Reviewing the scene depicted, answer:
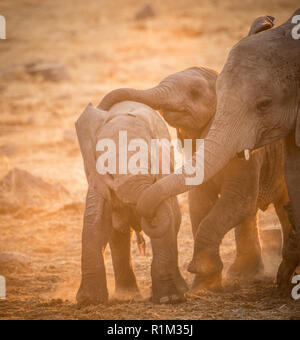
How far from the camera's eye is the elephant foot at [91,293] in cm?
503

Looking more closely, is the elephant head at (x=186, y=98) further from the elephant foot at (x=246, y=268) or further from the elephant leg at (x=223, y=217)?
the elephant foot at (x=246, y=268)

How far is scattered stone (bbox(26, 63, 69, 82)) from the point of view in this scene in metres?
18.1

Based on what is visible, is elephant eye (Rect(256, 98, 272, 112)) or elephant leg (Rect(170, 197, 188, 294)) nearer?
elephant eye (Rect(256, 98, 272, 112))

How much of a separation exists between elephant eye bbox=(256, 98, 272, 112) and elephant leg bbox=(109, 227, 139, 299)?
5.59 ft

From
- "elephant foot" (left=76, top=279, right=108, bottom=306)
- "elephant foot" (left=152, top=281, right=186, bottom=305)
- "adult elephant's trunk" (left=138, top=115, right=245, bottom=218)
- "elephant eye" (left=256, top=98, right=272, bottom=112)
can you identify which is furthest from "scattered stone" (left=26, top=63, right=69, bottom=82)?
"elephant eye" (left=256, top=98, right=272, bottom=112)

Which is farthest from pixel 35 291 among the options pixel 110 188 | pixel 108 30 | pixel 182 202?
pixel 108 30

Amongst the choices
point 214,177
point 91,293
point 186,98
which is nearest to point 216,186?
point 214,177

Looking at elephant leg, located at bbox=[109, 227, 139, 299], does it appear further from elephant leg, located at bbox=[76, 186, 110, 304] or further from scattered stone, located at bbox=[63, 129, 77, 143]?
scattered stone, located at bbox=[63, 129, 77, 143]

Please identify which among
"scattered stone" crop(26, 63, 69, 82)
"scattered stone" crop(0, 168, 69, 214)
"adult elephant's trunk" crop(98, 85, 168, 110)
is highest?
"scattered stone" crop(26, 63, 69, 82)

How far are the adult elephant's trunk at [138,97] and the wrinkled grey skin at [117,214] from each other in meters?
0.17

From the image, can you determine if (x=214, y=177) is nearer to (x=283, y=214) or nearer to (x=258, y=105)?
(x=283, y=214)

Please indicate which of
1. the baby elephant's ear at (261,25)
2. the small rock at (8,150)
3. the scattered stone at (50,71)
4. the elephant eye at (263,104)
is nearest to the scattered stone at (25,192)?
the small rock at (8,150)

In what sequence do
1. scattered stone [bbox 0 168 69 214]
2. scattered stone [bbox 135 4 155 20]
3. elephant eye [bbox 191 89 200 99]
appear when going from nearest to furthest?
elephant eye [bbox 191 89 200 99]
scattered stone [bbox 0 168 69 214]
scattered stone [bbox 135 4 155 20]
